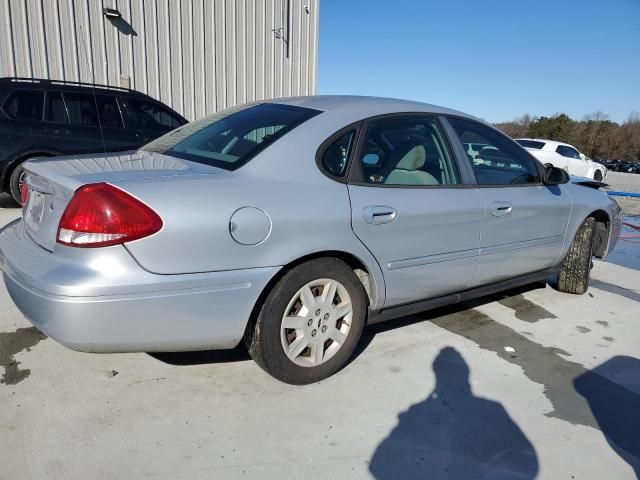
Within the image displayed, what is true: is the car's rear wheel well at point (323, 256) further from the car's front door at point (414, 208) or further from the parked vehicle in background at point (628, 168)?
the parked vehicle in background at point (628, 168)

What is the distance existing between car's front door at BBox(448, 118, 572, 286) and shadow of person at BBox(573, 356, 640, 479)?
850mm

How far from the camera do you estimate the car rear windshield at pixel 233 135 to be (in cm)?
235

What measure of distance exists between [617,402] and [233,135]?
8.32 ft

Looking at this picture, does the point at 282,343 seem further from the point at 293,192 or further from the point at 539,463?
the point at 539,463

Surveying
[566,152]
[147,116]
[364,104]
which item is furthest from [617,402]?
[566,152]

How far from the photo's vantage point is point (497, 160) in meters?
3.40

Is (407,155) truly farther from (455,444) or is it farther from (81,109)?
(81,109)

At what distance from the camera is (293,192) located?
2.23 m

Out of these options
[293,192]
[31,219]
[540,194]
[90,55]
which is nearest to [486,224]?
[540,194]

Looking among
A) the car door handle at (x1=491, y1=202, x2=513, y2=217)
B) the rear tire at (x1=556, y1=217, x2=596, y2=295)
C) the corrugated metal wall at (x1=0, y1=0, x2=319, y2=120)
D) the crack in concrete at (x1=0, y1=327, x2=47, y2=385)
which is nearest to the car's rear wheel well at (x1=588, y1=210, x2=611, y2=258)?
the rear tire at (x1=556, y1=217, x2=596, y2=295)

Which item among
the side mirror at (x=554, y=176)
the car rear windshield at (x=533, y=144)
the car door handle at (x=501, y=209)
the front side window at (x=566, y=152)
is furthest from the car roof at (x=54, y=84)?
the front side window at (x=566, y=152)

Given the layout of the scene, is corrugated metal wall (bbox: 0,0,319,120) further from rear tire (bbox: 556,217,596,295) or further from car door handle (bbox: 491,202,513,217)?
rear tire (bbox: 556,217,596,295)

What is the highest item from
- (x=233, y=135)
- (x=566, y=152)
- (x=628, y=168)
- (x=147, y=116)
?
(x=147, y=116)

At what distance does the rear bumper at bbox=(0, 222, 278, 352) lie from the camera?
1845mm
